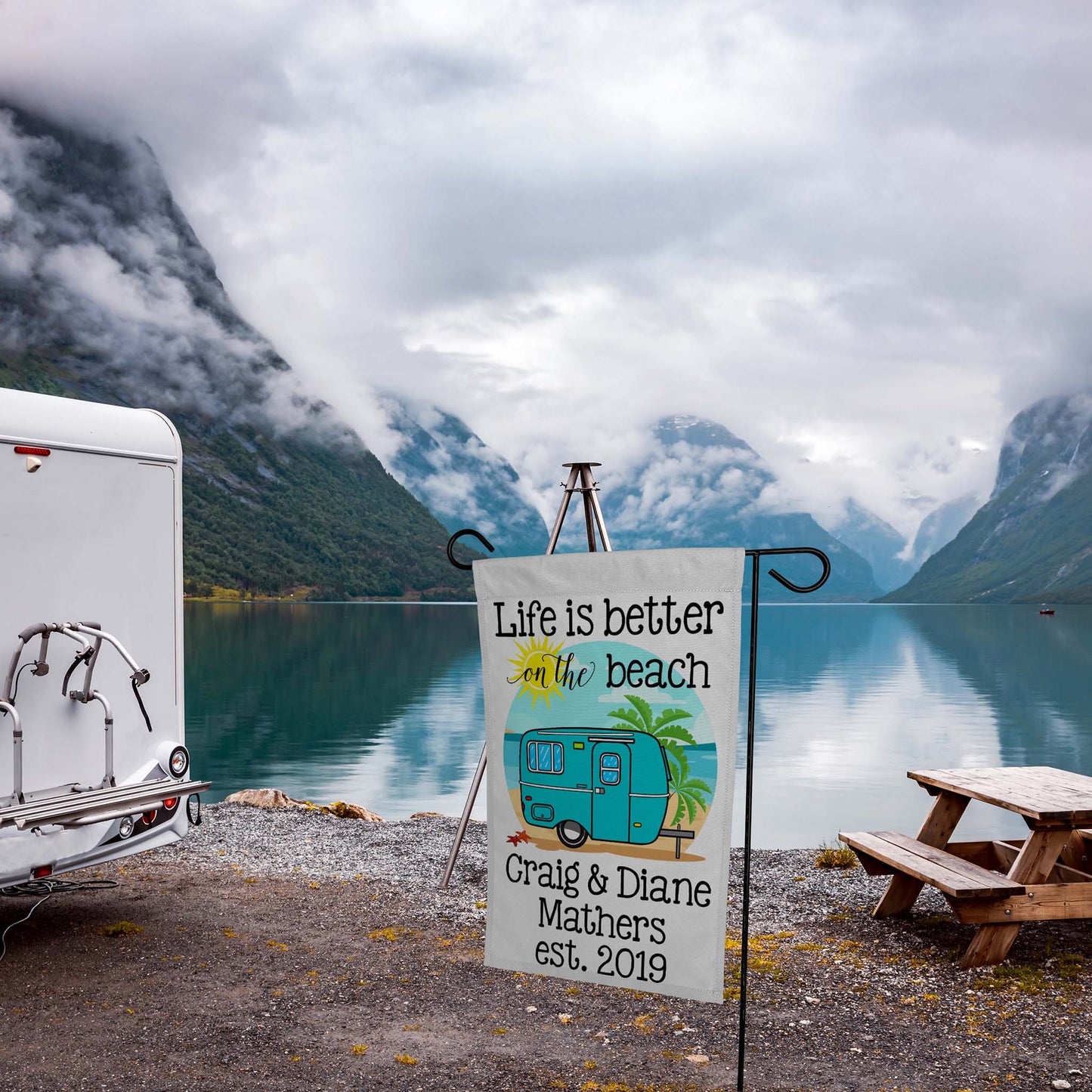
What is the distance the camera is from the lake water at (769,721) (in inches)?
849

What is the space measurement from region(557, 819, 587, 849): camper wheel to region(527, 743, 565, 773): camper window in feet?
0.78

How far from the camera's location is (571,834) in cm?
495

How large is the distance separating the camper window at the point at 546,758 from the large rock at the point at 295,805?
6888mm

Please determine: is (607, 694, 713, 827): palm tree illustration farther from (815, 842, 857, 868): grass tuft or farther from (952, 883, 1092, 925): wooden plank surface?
(815, 842, 857, 868): grass tuft

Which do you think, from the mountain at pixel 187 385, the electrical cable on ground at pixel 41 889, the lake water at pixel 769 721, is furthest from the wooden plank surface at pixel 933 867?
the mountain at pixel 187 385

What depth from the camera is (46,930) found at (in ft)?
24.0

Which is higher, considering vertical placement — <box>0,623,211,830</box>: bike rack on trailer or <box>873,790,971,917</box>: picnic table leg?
<box>0,623,211,830</box>: bike rack on trailer

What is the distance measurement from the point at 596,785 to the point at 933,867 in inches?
117

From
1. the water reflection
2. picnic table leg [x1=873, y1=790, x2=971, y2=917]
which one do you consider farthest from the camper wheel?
the water reflection

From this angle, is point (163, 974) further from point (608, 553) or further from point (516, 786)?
point (608, 553)

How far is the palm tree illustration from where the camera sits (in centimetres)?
467

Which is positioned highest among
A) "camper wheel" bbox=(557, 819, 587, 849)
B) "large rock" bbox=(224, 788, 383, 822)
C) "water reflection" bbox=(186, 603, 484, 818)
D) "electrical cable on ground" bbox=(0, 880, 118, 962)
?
"camper wheel" bbox=(557, 819, 587, 849)

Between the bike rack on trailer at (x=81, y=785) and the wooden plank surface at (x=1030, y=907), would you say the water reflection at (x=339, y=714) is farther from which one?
the wooden plank surface at (x=1030, y=907)

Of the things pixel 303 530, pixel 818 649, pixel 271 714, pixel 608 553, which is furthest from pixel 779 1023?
pixel 303 530
